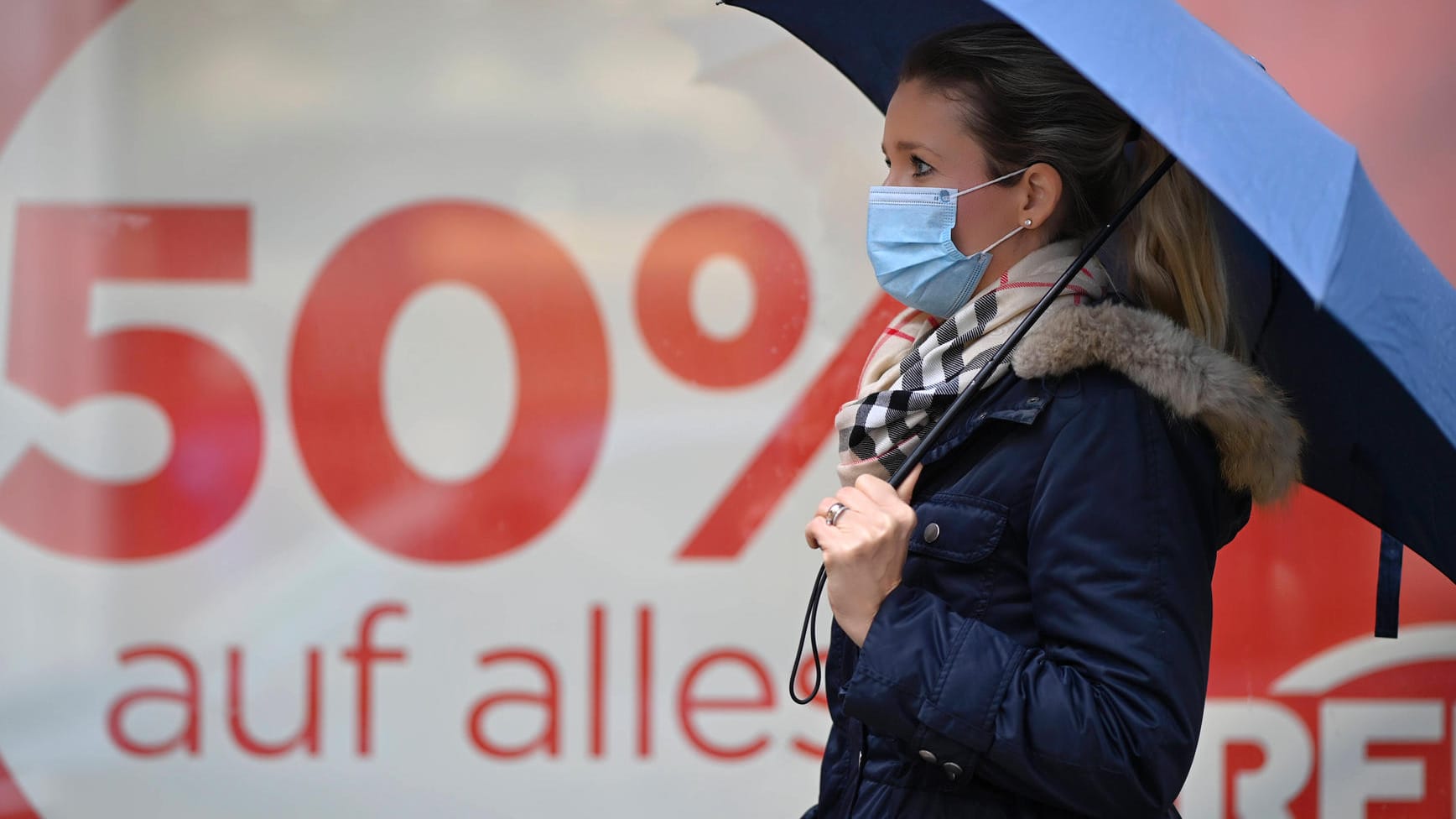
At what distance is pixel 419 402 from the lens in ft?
10.3

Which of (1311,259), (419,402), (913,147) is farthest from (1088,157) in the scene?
(419,402)

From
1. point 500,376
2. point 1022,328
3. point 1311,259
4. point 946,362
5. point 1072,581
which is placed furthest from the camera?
point 500,376

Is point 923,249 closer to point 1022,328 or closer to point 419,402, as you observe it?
point 1022,328

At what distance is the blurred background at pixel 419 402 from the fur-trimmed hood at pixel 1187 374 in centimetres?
Answer: 166

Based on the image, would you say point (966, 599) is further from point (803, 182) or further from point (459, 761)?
point (459, 761)

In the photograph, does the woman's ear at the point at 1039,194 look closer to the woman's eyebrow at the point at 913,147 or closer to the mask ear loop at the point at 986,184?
the mask ear loop at the point at 986,184

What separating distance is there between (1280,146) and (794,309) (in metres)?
2.01

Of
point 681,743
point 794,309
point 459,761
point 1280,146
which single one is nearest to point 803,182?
point 794,309

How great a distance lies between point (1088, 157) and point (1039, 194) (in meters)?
0.07

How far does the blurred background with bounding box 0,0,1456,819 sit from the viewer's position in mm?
3115

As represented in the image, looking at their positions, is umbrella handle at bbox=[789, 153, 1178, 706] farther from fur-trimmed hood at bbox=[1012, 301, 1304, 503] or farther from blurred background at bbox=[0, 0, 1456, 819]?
blurred background at bbox=[0, 0, 1456, 819]

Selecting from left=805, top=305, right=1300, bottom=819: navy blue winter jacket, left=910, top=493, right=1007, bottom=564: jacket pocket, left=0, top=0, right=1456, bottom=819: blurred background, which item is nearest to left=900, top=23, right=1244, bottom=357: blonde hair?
left=805, top=305, right=1300, bottom=819: navy blue winter jacket

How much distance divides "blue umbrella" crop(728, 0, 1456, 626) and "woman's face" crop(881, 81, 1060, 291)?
0.24 m

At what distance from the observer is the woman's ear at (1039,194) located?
1579mm
